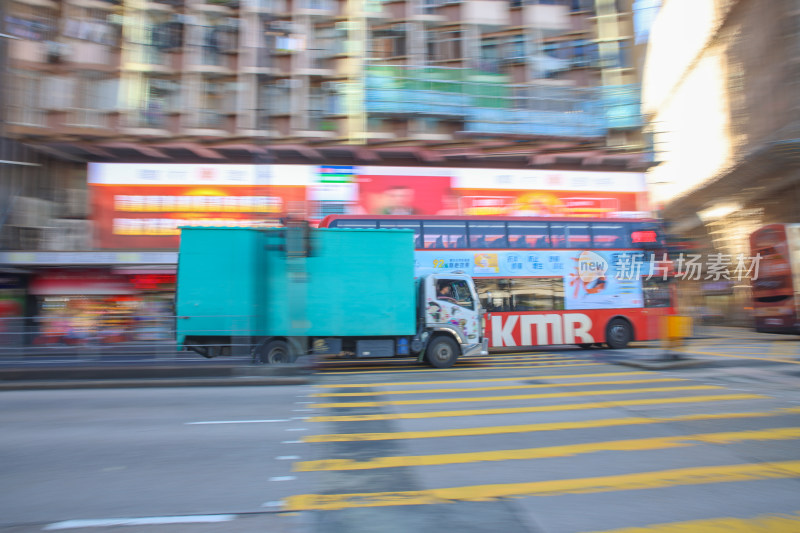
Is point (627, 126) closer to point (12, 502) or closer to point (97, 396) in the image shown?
point (97, 396)

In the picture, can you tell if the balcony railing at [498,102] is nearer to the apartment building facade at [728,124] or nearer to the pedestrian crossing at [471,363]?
the apartment building facade at [728,124]

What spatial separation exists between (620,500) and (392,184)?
18673 millimetres

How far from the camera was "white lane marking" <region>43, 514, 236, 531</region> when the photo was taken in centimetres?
325

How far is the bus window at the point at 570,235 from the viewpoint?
14406 mm

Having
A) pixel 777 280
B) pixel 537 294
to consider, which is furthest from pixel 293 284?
pixel 777 280

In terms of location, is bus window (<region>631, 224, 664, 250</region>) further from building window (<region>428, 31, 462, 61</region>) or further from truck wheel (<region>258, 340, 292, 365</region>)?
building window (<region>428, 31, 462, 61</region>)

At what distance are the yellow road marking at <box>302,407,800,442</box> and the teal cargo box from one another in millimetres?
5424

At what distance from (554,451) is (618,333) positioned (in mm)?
11252

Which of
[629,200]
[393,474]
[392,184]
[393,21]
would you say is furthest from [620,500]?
[393,21]

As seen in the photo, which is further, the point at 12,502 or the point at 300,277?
the point at 300,277

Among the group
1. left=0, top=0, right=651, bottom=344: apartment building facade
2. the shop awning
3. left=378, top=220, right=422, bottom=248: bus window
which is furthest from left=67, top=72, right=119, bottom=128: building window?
left=378, top=220, right=422, bottom=248: bus window

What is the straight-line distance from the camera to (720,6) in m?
27.4

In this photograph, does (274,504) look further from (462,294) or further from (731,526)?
(462,294)

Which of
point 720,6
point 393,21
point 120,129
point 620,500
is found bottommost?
point 620,500
